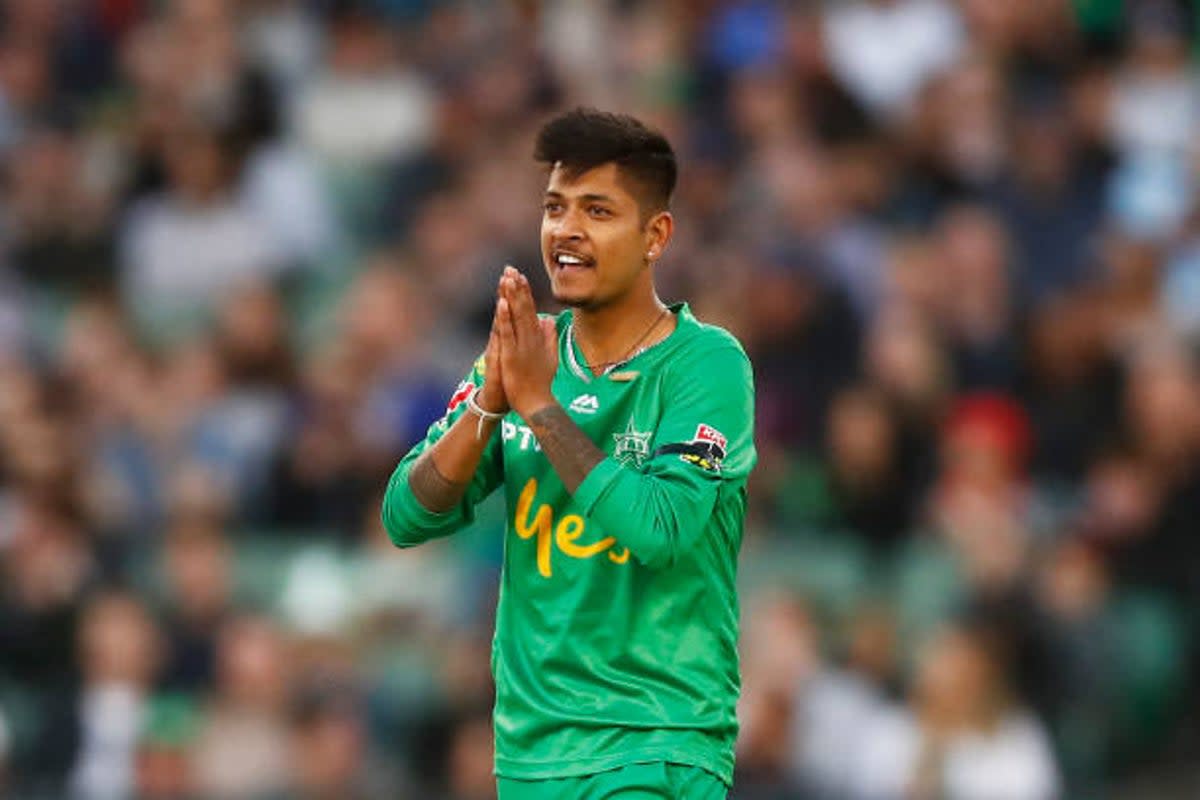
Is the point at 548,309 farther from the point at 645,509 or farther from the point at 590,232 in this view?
the point at 645,509

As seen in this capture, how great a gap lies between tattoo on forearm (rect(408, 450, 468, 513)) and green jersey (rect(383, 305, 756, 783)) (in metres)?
0.04

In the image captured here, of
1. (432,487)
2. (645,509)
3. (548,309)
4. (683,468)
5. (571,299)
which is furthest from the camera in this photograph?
(548,309)

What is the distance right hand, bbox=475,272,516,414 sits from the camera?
554 cm

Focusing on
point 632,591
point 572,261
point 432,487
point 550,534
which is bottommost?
point 632,591

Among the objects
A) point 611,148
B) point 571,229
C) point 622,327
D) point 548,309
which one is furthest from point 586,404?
point 548,309

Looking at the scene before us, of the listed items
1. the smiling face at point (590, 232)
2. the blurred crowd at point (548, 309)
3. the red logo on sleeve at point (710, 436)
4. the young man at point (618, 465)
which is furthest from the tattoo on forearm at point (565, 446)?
the blurred crowd at point (548, 309)

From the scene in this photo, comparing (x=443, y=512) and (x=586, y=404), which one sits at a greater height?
(x=586, y=404)

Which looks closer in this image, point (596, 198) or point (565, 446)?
point (565, 446)

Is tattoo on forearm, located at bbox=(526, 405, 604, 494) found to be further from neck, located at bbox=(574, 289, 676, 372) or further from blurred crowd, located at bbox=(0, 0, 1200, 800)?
blurred crowd, located at bbox=(0, 0, 1200, 800)

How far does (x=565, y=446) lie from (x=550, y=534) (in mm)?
359

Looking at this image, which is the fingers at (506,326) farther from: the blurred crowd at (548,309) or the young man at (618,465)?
the blurred crowd at (548,309)

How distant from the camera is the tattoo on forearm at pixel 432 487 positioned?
575cm

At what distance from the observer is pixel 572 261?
565cm

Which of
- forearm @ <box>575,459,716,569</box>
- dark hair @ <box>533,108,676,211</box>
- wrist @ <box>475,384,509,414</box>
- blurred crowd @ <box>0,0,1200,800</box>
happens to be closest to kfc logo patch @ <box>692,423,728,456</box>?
forearm @ <box>575,459,716,569</box>
